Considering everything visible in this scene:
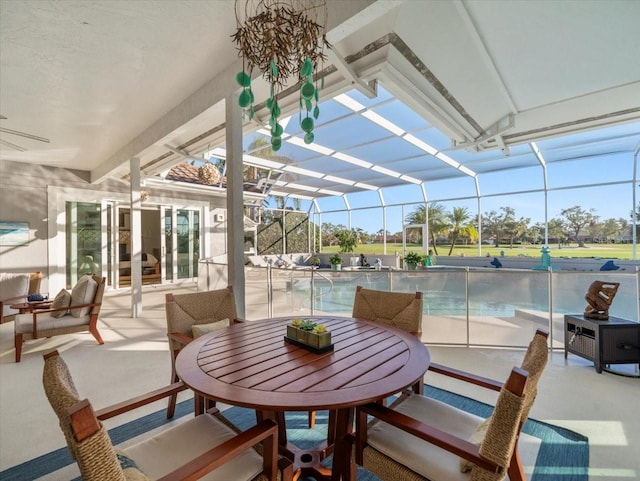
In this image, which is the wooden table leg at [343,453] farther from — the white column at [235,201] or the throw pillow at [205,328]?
the white column at [235,201]

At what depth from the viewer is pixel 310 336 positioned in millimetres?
1655

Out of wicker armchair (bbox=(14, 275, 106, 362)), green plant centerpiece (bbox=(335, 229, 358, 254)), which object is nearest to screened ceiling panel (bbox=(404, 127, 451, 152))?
green plant centerpiece (bbox=(335, 229, 358, 254))

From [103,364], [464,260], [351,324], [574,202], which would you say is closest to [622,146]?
[574,202]

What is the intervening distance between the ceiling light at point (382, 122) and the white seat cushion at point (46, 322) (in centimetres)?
516

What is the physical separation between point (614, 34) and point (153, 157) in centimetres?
729

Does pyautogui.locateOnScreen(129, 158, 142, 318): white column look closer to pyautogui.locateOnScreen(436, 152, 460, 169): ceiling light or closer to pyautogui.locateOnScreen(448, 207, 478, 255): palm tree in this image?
Answer: pyautogui.locateOnScreen(436, 152, 460, 169): ceiling light

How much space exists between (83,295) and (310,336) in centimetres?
395

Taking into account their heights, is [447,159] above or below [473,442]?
above

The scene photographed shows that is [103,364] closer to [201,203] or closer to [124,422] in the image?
[124,422]

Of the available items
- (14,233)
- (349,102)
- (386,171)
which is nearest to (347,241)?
(386,171)

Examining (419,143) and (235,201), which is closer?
(235,201)

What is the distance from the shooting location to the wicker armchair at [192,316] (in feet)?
7.39

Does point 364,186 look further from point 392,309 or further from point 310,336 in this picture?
point 310,336

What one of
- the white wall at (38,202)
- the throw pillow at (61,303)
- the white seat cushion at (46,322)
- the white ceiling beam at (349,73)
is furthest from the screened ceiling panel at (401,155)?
the white wall at (38,202)
